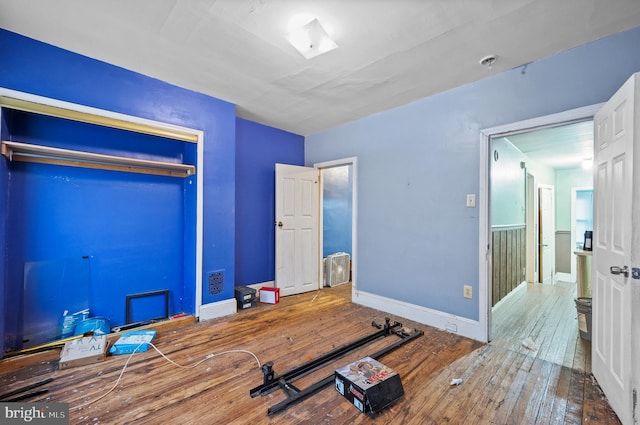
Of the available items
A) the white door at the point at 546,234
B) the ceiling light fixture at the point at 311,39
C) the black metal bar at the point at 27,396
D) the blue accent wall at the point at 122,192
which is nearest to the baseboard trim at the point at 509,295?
the white door at the point at 546,234

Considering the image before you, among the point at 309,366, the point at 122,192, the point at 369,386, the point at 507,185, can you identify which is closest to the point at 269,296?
the point at 309,366

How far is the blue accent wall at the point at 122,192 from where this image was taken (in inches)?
88.4

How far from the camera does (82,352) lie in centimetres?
212

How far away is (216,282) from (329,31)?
2.79 meters

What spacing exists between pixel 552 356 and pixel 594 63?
95.4 inches

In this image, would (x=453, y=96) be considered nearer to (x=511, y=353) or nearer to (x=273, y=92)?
(x=273, y=92)

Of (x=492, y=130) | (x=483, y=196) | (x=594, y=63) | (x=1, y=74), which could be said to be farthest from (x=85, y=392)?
(x=594, y=63)

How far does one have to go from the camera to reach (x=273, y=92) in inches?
118

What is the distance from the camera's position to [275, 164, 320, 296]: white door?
13.3 feet

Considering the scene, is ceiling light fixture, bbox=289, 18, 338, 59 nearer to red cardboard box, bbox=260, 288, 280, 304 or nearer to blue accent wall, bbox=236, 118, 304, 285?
blue accent wall, bbox=236, 118, 304, 285

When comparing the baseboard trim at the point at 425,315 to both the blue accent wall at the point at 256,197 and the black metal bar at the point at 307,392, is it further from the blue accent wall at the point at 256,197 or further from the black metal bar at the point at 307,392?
the blue accent wall at the point at 256,197

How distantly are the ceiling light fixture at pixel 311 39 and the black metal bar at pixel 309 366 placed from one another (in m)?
2.34

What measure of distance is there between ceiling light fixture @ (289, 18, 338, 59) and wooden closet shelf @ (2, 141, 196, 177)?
176cm

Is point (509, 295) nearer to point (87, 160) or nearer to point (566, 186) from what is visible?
point (566, 186)
